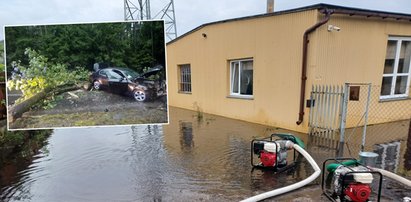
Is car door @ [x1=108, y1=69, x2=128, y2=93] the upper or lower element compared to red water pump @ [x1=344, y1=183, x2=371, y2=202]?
upper

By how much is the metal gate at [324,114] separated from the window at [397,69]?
9.06 ft

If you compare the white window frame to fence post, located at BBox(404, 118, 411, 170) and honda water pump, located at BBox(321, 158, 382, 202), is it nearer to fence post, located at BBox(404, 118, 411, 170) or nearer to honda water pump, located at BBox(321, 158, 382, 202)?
fence post, located at BBox(404, 118, 411, 170)

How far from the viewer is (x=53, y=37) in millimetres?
2867

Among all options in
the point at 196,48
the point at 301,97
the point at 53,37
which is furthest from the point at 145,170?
the point at 196,48

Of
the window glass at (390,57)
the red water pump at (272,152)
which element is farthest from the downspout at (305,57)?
the window glass at (390,57)

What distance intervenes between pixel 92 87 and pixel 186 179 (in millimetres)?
2134

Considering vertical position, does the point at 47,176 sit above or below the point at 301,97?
below

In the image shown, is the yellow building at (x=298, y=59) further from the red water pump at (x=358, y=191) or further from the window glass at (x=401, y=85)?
the red water pump at (x=358, y=191)

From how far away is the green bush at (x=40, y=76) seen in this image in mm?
2850

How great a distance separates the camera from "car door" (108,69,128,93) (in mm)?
3039

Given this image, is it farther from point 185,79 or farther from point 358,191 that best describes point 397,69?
point 185,79

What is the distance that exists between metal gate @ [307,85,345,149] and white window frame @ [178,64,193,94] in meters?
6.46

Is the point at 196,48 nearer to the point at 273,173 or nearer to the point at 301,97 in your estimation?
the point at 301,97

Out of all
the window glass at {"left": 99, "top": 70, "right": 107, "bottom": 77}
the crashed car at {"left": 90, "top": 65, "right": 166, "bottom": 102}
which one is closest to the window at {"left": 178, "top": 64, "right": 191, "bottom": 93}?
the crashed car at {"left": 90, "top": 65, "right": 166, "bottom": 102}
